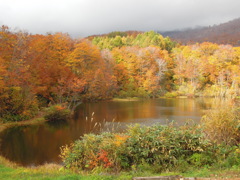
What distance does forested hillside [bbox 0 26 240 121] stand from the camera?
1822 centimetres

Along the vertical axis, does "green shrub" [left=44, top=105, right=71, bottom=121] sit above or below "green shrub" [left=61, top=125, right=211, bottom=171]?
below

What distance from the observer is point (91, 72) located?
33531 mm

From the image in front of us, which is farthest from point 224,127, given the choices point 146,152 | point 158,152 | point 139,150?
point 139,150

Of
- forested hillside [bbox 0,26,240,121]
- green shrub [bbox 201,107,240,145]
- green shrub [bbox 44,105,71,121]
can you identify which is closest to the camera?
Answer: green shrub [bbox 201,107,240,145]

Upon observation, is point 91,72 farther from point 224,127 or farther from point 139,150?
point 139,150

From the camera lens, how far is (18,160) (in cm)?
997

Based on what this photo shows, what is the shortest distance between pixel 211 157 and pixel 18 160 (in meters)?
7.87

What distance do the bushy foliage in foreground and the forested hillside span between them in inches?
384

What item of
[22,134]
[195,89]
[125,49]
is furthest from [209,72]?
[22,134]

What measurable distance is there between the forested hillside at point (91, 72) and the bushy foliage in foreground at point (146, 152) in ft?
32.0

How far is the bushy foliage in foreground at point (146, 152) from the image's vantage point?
6531mm

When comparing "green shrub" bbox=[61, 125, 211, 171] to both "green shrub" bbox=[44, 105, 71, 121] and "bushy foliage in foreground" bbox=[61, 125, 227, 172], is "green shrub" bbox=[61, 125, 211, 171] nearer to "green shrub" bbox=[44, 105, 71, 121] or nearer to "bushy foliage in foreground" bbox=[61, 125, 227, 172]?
"bushy foliage in foreground" bbox=[61, 125, 227, 172]

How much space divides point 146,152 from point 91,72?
2771 centimetres

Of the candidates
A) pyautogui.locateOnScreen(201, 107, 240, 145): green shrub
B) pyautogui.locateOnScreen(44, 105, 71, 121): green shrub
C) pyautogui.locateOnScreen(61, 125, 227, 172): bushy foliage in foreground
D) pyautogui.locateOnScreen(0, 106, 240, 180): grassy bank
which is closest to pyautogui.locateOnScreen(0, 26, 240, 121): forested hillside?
pyautogui.locateOnScreen(44, 105, 71, 121): green shrub
